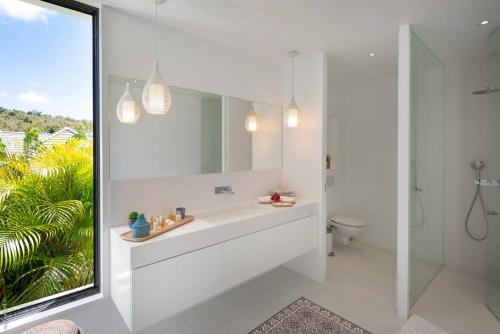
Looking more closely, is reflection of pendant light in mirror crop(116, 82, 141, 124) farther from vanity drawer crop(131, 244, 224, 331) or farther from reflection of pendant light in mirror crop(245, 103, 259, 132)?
Result: reflection of pendant light in mirror crop(245, 103, 259, 132)

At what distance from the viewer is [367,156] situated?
3.92 meters

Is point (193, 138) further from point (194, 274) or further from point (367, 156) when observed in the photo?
point (367, 156)

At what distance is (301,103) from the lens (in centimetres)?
298

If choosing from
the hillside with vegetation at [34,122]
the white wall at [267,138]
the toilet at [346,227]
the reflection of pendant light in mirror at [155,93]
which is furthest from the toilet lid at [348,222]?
the hillside with vegetation at [34,122]

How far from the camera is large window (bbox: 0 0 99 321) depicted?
1798 mm

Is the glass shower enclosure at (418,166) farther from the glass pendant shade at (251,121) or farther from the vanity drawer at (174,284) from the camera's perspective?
the vanity drawer at (174,284)

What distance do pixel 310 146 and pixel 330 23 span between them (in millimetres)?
1250

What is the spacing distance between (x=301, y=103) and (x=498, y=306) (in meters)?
2.64

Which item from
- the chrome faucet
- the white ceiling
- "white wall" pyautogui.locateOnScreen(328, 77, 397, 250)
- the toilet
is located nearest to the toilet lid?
the toilet

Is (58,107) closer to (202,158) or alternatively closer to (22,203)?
(22,203)

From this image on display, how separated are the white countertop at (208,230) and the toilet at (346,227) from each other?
941 millimetres

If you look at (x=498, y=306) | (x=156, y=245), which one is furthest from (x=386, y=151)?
(x=156, y=245)

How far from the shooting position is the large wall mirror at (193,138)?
1991 millimetres

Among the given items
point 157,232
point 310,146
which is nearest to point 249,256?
point 157,232
